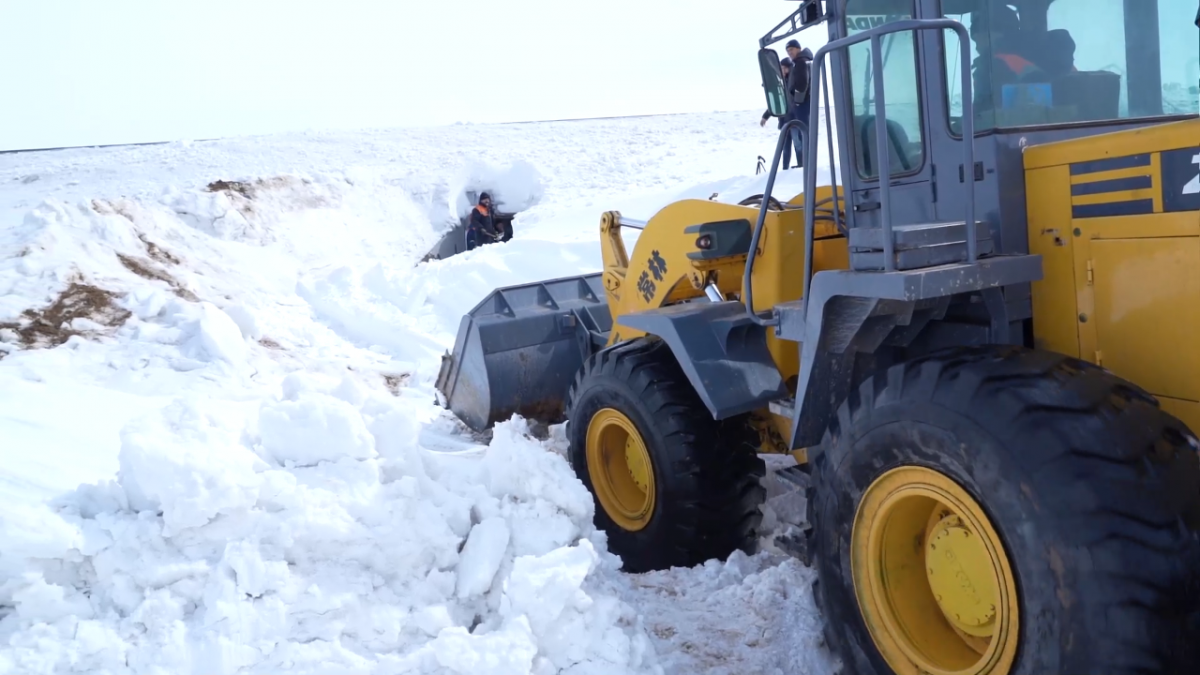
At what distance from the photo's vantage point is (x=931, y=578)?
2676mm

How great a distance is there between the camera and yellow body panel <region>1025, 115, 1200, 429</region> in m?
2.51

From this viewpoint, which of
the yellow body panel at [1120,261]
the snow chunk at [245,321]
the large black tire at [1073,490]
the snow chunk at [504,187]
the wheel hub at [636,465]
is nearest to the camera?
the large black tire at [1073,490]

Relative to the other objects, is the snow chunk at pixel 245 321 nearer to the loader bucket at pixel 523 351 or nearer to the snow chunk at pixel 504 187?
the loader bucket at pixel 523 351

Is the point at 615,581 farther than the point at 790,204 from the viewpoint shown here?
No

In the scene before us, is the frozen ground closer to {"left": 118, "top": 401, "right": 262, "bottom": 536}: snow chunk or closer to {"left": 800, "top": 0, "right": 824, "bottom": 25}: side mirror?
{"left": 118, "top": 401, "right": 262, "bottom": 536}: snow chunk

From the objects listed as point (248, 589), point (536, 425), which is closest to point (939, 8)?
point (248, 589)

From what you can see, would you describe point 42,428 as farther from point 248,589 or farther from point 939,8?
point 939,8

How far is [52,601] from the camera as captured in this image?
3041 millimetres

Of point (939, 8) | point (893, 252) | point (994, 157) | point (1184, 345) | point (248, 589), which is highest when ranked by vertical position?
point (939, 8)

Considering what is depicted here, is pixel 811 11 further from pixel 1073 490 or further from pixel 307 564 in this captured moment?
pixel 307 564

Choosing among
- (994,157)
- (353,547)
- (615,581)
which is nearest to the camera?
(994,157)

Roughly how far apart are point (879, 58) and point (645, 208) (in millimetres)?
11060

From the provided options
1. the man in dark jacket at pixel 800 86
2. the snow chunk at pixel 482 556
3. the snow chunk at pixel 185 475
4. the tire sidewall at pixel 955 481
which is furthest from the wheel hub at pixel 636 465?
the snow chunk at pixel 185 475

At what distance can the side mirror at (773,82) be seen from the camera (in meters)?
3.50
